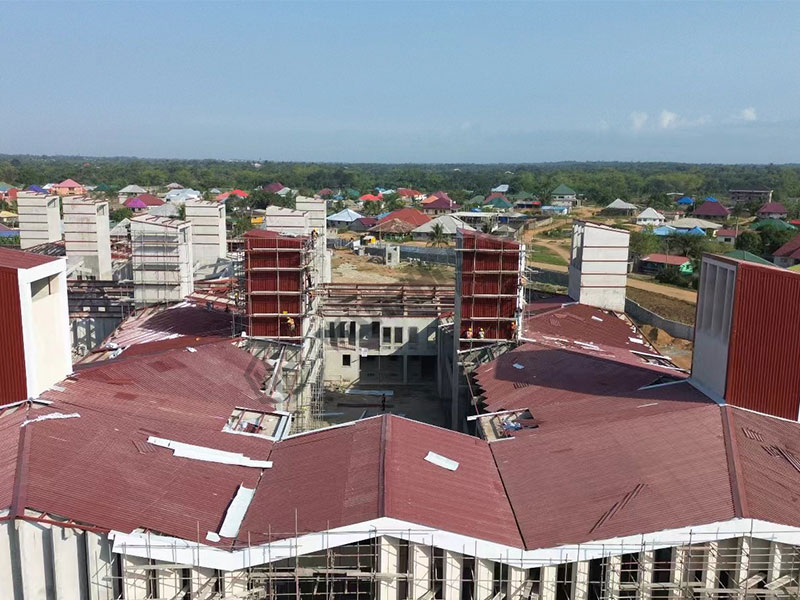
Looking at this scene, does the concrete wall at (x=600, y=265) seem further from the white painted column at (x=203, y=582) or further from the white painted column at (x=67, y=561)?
the white painted column at (x=67, y=561)

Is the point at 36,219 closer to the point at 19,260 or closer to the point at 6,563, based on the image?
the point at 19,260

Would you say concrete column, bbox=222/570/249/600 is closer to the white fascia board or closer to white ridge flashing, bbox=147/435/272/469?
the white fascia board

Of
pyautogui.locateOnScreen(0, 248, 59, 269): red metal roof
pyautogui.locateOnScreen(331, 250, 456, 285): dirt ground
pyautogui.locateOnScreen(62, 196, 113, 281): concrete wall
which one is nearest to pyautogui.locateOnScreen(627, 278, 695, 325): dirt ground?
pyautogui.locateOnScreen(331, 250, 456, 285): dirt ground

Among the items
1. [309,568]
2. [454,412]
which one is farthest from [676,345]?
[309,568]

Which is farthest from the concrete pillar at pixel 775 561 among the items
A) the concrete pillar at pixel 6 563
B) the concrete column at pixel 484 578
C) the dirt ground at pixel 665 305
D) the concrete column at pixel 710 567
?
the dirt ground at pixel 665 305

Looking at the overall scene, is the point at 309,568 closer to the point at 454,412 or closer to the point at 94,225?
the point at 454,412
